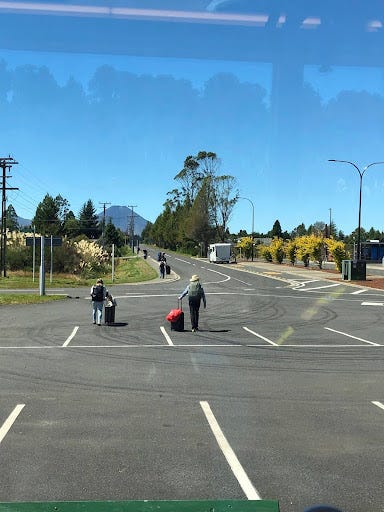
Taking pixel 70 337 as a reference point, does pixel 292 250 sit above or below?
above

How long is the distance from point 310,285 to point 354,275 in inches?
229

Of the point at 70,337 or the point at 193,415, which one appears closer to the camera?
the point at 193,415

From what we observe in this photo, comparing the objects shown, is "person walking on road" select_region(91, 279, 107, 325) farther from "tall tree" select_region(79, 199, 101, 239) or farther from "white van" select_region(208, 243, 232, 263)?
"tall tree" select_region(79, 199, 101, 239)

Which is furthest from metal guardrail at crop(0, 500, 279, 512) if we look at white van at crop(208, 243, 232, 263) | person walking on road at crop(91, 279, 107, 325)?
white van at crop(208, 243, 232, 263)

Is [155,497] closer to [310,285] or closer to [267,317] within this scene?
[267,317]

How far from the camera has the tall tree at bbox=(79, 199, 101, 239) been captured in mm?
118725

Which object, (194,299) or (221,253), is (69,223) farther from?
(194,299)

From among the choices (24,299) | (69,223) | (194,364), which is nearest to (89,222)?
(69,223)

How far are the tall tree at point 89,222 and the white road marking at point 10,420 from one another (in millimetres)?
107883

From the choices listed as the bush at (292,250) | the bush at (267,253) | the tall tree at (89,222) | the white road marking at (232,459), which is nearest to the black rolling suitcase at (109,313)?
the white road marking at (232,459)

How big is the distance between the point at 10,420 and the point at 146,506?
2.98 m

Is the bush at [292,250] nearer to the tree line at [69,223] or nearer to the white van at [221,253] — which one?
the white van at [221,253]

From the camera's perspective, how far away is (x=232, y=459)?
16.6ft

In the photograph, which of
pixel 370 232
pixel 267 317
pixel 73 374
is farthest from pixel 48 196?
pixel 370 232
